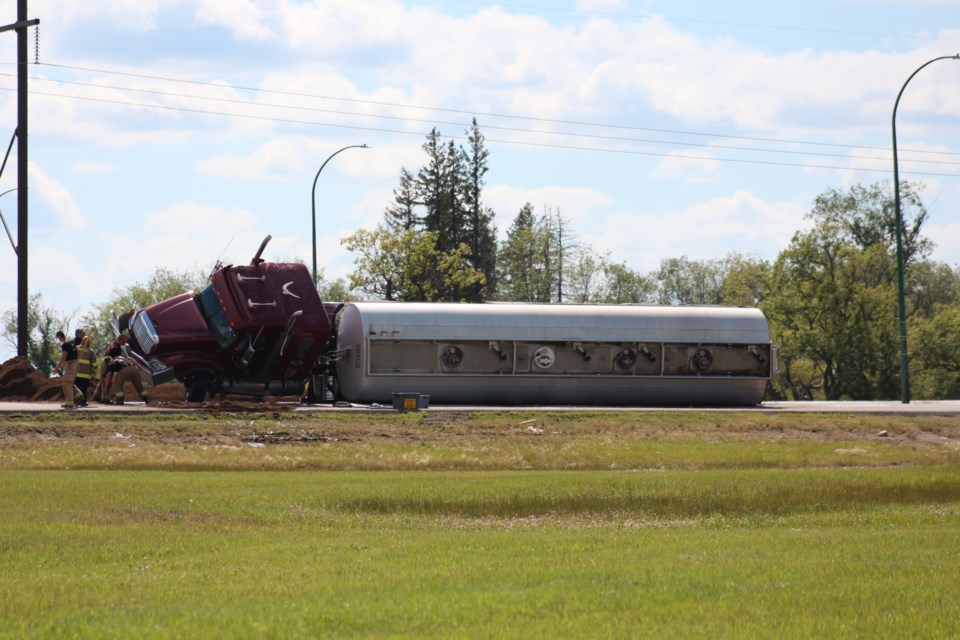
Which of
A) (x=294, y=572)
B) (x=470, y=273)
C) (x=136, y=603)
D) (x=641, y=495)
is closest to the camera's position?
(x=136, y=603)

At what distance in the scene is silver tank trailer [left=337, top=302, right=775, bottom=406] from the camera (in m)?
36.4

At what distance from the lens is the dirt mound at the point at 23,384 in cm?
3597

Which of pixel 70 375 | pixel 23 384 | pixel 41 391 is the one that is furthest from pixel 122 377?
pixel 23 384

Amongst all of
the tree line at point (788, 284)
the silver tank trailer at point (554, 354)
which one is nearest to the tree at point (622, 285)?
the tree line at point (788, 284)

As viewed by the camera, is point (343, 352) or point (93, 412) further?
point (343, 352)

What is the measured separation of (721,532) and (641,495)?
361 centimetres

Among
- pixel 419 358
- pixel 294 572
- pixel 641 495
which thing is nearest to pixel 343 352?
pixel 419 358

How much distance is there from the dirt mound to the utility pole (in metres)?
0.67

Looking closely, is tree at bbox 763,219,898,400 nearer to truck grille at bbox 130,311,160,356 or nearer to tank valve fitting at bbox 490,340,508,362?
tank valve fitting at bbox 490,340,508,362

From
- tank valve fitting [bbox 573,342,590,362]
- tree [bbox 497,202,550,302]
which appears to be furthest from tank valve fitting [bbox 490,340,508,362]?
tree [bbox 497,202,550,302]

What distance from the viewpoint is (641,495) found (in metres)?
18.6

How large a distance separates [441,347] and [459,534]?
22.4 m

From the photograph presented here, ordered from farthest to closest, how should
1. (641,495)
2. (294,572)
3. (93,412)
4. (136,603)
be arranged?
1. (93,412)
2. (641,495)
3. (294,572)
4. (136,603)

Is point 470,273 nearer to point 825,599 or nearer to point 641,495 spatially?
point 641,495
